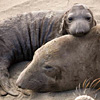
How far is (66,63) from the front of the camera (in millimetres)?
2693

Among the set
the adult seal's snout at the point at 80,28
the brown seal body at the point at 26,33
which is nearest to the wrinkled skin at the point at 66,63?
the adult seal's snout at the point at 80,28

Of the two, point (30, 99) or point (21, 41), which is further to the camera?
point (21, 41)

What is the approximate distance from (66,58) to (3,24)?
1.89 meters

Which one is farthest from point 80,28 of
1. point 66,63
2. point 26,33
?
point 26,33

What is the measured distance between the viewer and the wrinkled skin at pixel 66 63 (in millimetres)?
2689

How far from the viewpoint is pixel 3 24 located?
4203 millimetres

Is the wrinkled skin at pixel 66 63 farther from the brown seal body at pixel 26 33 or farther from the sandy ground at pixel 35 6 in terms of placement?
the sandy ground at pixel 35 6

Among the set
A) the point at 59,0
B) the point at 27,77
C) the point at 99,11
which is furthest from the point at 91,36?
the point at 59,0

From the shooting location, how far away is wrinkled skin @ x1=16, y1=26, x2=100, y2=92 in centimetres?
269

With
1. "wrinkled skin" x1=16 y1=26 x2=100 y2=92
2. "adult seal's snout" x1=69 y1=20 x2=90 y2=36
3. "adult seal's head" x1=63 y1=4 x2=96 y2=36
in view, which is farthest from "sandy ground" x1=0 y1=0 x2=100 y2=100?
"wrinkled skin" x1=16 y1=26 x2=100 y2=92

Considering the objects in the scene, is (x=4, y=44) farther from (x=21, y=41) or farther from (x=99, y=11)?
(x=99, y=11)

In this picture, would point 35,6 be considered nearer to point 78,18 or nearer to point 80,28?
point 78,18

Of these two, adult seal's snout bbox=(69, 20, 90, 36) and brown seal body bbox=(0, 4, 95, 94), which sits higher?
adult seal's snout bbox=(69, 20, 90, 36)

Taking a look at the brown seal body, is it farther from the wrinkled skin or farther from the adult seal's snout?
the wrinkled skin
